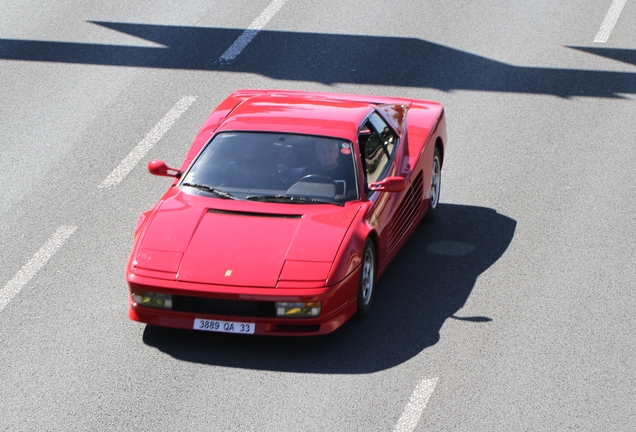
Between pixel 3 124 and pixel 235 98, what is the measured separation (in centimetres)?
364

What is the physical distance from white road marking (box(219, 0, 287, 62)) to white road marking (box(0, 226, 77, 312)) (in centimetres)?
532

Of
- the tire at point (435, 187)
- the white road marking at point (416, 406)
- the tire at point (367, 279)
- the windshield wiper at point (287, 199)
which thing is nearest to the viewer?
the white road marking at point (416, 406)

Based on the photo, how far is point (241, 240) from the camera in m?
8.52

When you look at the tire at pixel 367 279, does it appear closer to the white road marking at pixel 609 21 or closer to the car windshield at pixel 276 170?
the car windshield at pixel 276 170

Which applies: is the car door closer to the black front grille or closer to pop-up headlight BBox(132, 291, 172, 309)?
the black front grille

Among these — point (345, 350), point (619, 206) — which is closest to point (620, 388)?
point (345, 350)

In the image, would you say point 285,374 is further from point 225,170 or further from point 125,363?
point 225,170

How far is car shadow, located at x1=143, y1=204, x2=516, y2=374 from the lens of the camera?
27.3 feet

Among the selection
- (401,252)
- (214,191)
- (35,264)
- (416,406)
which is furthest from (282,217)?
(35,264)

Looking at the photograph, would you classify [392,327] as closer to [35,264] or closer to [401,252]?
[401,252]

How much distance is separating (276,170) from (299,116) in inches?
30.1

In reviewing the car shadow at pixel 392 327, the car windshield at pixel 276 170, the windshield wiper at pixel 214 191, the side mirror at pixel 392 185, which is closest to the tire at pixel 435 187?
the car shadow at pixel 392 327

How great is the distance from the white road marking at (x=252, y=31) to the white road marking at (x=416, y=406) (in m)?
8.21

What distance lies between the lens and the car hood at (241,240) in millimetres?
8211
